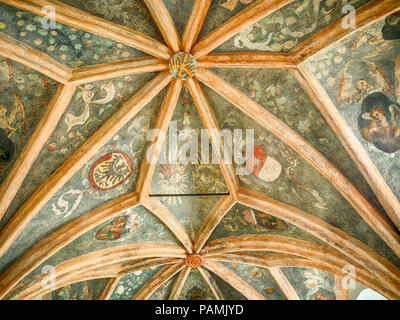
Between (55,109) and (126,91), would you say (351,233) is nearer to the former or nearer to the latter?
(126,91)

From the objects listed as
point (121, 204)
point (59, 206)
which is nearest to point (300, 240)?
point (121, 204)

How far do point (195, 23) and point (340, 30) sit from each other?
264cm

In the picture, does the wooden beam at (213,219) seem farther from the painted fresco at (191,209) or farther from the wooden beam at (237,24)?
the wooden beam at (237,24)

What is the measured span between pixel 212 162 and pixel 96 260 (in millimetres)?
3617

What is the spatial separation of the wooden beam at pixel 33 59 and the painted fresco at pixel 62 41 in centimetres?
8

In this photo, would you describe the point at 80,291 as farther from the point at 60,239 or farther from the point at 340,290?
the point at 340,290

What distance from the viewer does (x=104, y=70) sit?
7895 millimetres

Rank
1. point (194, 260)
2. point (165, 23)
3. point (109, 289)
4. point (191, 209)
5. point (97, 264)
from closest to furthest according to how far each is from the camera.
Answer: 1. point (165, 23)
2. point (97, 264)
3. point (191, 209)
4. point (109, 289)
5. point (194, 260)

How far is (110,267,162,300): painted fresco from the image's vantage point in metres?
10.7

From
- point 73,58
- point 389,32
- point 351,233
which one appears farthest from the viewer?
point 351,233

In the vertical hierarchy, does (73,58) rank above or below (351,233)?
above

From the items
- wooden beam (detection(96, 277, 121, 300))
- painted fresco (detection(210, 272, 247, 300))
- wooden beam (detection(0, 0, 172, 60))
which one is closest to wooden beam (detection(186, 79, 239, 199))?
wooden beam (detection(0, 0, 172, 60))

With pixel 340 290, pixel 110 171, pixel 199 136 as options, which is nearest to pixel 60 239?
pixel 110 171

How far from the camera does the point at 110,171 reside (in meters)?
9.09
